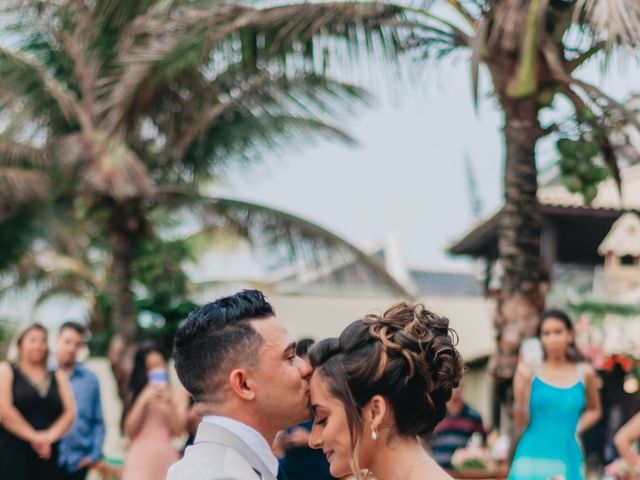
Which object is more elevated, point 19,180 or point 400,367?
point 19,180

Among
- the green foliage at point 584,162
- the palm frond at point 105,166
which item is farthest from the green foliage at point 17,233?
the green foliage at point 584,162

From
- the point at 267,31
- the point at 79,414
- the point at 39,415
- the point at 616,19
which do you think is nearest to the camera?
the point at 616,19

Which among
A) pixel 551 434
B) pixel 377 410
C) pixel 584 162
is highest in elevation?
pixel 584 162

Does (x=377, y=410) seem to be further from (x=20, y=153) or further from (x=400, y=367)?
(x=20, y=153)

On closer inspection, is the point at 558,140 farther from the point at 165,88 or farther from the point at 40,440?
the point at 165,88

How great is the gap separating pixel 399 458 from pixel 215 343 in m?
0.59

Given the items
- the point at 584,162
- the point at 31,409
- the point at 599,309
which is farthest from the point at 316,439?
the point at 599,309

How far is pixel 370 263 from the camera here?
1352cm

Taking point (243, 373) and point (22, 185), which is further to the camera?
point (22, 185)

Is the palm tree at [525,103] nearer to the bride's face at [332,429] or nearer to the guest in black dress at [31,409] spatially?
the guest in black dress at [31,409]

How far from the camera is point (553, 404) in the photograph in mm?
6836

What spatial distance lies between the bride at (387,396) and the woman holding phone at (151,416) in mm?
4941

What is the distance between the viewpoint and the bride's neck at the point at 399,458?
9.23 feet

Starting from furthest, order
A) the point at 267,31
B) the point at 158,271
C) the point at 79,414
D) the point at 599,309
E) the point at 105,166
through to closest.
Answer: the point at 158,271 → the point at 599,309 → the point at 105,166 → the point at 267,31 → the point at 79,414
